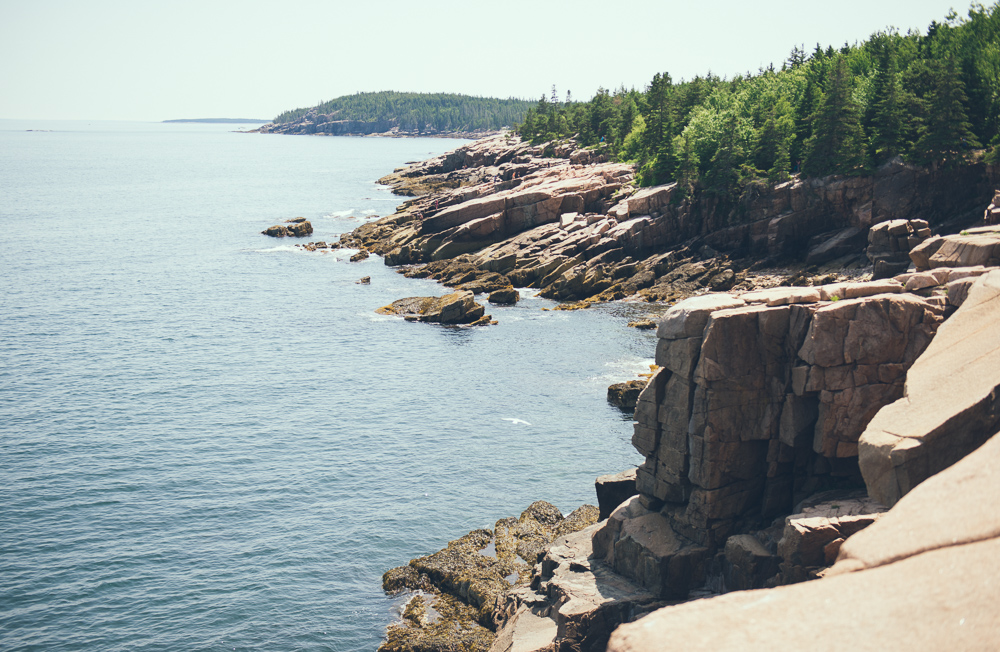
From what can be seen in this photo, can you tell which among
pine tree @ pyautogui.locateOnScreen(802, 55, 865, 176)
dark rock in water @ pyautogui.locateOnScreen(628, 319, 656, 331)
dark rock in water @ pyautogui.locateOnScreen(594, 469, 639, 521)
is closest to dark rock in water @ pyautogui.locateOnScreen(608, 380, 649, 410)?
dark rock in water @ pyautogui.locateOnScreen(628, 319, 656, 331)

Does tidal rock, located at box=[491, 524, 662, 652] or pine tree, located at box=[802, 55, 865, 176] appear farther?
pine tree, located at box=[802, 55, 865, 176]

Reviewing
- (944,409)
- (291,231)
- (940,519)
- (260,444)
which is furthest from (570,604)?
(291,231)

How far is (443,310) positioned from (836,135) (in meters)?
48.6

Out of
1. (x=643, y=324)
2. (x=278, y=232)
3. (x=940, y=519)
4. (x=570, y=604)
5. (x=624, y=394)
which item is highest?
(x=940, y=519)

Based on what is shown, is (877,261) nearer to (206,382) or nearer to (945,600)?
(945,600)

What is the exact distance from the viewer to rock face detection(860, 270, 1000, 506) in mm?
16609

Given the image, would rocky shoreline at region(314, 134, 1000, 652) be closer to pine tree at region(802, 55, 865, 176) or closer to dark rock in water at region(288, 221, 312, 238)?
pine tree at region(802, 55, 865, 176)

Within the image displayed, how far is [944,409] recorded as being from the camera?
57.3ft

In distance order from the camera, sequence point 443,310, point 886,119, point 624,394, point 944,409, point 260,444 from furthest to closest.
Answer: point 886,119
point 443,310
point 624,394
point 260,444
point 944,409

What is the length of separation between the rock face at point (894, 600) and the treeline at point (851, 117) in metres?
80.6

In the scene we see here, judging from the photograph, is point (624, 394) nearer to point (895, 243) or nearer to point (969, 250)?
point (895, 243)

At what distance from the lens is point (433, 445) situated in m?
52.1

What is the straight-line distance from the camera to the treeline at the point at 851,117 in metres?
79.0

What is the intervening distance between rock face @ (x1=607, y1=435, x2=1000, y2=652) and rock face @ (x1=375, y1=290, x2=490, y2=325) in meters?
71.5
